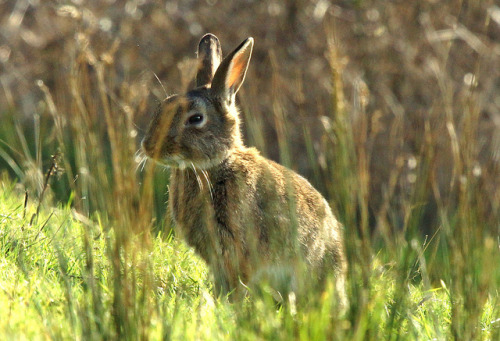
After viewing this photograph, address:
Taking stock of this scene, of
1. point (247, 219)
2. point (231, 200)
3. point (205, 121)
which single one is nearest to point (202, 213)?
point (231, 200)

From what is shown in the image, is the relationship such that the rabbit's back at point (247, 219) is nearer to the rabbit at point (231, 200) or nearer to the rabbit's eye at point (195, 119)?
the rabbit at point (231, 200)

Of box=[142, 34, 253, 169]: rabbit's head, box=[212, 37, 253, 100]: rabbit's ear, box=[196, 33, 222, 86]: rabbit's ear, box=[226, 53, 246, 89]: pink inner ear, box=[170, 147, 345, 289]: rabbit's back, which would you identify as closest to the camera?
box=[170, 147, 345, 289]: rabbit's back

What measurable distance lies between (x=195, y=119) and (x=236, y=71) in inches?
16.3

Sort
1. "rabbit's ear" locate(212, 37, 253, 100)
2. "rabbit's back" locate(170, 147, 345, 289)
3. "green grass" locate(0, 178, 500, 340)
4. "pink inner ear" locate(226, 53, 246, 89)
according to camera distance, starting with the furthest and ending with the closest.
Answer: "pink inner ear" locate(226, 53, 246, 89)
"rabbit's ear" locate(212, 37, 253, 100)
"rabbit's back" locate(170, 147, 345, 289)
"green grass" locate(0, 178, 500, 340)

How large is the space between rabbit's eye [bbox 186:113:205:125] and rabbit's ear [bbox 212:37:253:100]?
0.22 m

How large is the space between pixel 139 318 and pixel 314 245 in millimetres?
1732

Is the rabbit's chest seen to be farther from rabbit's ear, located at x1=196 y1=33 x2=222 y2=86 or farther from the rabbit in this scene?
rabbit's ear, located at x1=196 y1=33 x2=222 y2=86

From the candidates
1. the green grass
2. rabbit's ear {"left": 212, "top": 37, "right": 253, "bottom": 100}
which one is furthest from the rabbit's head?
the green grass

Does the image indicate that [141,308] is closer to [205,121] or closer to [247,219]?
Result: [247,219]

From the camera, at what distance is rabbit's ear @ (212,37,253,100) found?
4208 mm

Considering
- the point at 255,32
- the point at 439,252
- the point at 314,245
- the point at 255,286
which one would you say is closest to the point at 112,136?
the point at 255,286

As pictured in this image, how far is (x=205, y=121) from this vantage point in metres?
4.35

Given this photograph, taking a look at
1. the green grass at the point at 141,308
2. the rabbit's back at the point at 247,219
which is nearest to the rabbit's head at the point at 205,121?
the rabbit's back at the point at 247,219

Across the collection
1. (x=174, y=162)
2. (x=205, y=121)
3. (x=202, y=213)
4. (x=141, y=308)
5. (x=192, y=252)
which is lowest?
(x=192, y=252)
